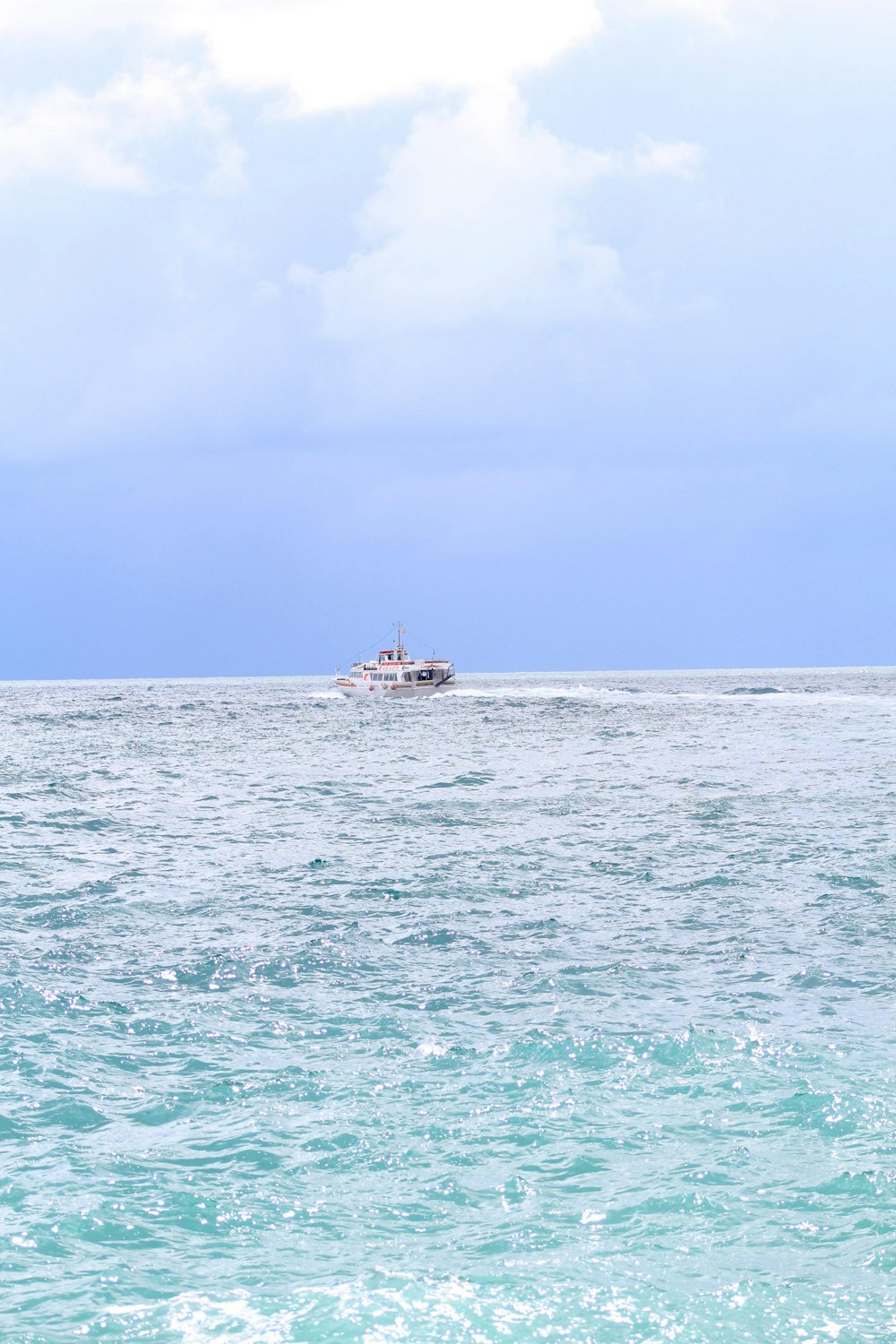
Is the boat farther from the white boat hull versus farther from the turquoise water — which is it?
the turquoise water

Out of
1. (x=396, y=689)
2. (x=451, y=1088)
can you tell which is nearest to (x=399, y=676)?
(x=396, y=689)

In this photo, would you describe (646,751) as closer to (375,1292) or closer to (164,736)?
(164,736)

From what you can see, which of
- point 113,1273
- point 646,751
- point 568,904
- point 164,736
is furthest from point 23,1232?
point 164,736

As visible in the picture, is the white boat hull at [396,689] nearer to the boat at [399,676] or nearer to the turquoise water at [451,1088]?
the boat at [399,676]

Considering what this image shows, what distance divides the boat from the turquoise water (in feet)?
272

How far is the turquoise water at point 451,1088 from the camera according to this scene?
6.17 meters

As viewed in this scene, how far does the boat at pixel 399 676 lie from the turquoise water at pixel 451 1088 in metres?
83.0

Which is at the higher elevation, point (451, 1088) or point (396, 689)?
point (396, 689)

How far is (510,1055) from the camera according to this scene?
32.6ft

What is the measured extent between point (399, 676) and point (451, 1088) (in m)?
98.1

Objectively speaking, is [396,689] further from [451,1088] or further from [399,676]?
[451,1088]

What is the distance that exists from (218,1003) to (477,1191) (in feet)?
17.4

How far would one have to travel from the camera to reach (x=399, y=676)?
10712cm

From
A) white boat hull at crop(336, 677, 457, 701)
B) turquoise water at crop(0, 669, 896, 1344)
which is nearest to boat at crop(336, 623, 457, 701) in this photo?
white boat hull at crop(336, 677, 457, 701)
